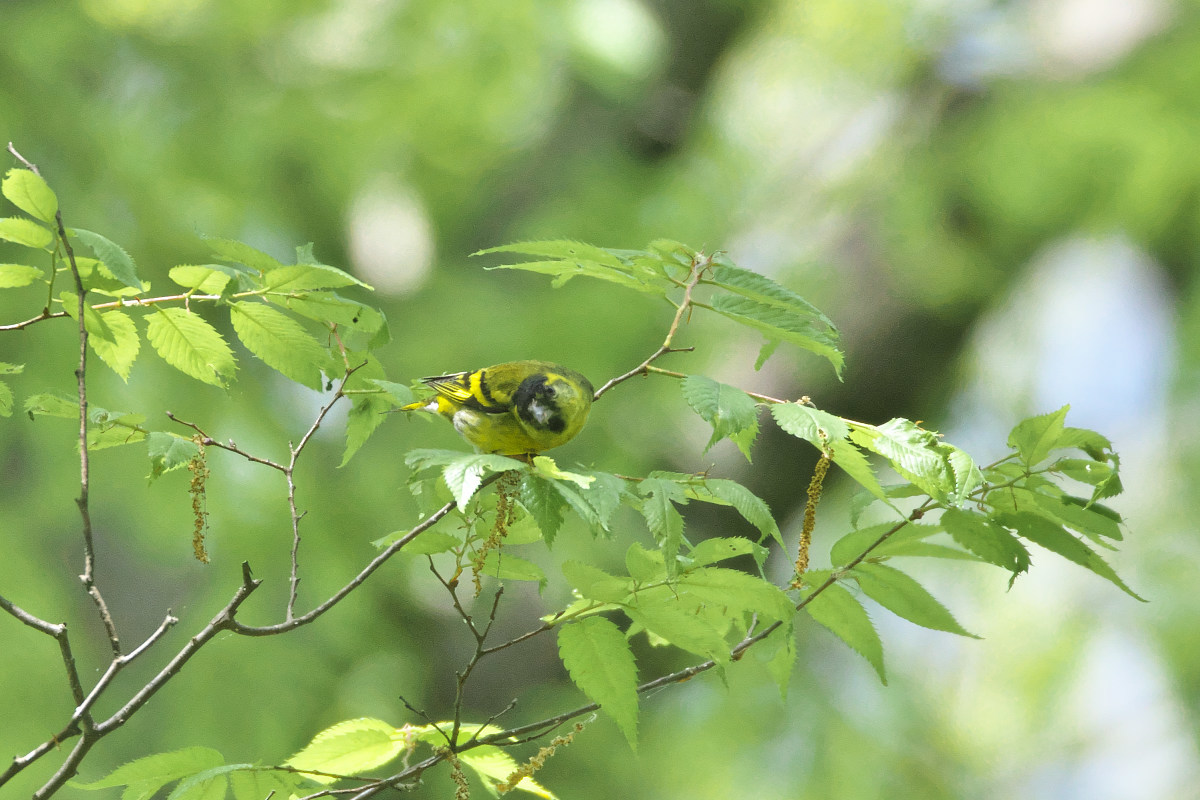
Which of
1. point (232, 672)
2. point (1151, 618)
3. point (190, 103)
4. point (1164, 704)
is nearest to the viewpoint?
point (232, 672)

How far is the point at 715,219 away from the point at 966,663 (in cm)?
329

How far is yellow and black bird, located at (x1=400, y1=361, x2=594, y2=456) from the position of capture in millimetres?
1344

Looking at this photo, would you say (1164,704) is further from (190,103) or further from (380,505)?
(190,103)

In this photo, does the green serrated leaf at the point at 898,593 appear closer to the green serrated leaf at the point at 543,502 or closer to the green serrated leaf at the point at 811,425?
the green serrated leaf at the point at 811,425

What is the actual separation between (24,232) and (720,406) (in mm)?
716

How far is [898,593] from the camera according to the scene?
1120 mm

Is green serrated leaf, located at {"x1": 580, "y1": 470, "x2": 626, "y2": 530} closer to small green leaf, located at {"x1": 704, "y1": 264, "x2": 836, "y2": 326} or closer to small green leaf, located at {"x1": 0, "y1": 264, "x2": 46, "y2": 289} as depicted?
small green leaf, located at {"x1": 704, "y1": 264, "x2": 836, "y2": 326}

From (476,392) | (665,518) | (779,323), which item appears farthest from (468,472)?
(476,392)

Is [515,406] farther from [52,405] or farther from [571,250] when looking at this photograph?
[52,405]

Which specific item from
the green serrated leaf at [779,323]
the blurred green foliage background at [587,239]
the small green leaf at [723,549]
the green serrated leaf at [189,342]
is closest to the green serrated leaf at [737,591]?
the small green leaf at [723,549]

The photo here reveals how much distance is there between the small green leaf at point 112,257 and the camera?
888mm

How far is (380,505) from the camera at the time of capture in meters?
3.45

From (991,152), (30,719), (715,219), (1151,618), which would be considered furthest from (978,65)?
(30,719)

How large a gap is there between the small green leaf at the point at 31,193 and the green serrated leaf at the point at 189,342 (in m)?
0.22
